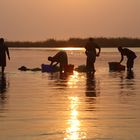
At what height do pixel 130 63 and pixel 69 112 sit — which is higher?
pixel 130 63

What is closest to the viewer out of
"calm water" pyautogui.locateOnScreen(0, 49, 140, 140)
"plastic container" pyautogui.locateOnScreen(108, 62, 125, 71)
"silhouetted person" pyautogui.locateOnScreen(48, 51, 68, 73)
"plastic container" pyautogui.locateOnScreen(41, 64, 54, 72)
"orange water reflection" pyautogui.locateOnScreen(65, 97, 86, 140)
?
"orange water reflection" pyautogui.locateOnScreen(65, 97, 86, 140)

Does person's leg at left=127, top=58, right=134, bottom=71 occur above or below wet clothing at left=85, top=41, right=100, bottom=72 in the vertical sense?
below

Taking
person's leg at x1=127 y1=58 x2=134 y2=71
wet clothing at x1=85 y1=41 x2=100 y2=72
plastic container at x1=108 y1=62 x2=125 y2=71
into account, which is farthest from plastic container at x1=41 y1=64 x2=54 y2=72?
person's leg at x1=127 y1=58 x2=134 y2=71

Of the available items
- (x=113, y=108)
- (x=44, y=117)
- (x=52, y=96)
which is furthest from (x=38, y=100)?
(x=44, y=117)

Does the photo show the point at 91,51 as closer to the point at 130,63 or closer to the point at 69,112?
the point at 130,63

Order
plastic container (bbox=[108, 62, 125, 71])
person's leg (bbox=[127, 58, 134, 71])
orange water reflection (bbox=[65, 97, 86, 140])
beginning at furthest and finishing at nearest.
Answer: plastic container (bbox=[108, 62, 125, 71]), person's leg (bbox=[127, 58, 134, 71]), orange water reflection (bbox=[65, 97, 86, 140])

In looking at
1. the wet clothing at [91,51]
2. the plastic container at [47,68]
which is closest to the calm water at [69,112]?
the plastic container at [47,68]

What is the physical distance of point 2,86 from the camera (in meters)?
19.8

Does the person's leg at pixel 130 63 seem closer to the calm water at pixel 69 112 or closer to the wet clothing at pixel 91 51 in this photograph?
the wet clothing at pixel 91 51

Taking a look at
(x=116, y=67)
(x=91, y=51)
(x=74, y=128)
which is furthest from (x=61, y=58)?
(x=74, y=128)

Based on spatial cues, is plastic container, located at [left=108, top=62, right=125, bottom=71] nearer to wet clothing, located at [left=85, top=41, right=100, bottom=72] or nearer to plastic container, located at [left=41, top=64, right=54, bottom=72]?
wet clothing, located at [left=85, top=41, right=100, bottom=72]

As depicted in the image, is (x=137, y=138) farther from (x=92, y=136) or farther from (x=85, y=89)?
(x=85, y=89)

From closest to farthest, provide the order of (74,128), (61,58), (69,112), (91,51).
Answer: (74,128) → (69,112) → (61,58) → (91,51)

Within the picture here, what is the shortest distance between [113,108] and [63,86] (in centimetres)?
680
